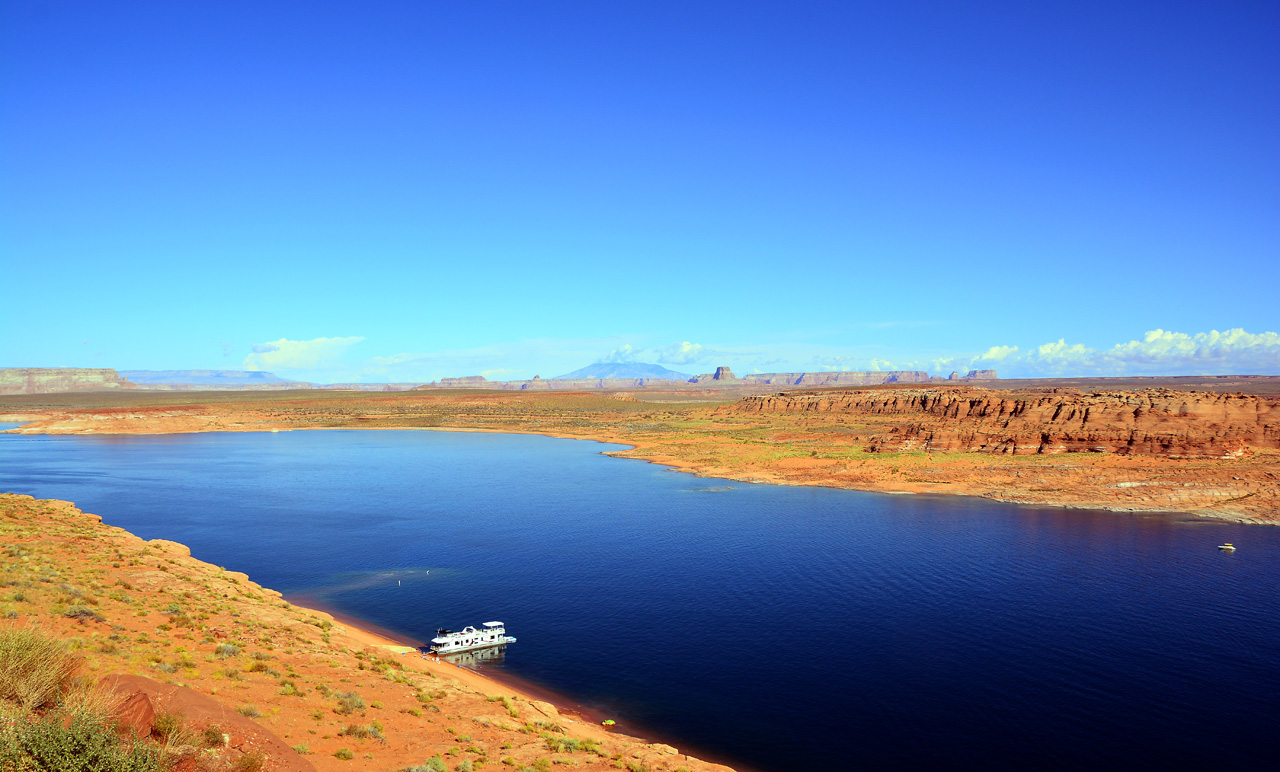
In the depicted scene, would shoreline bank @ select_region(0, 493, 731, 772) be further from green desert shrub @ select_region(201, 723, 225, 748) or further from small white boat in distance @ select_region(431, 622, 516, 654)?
small white boat in distance @ select_region(431, 622, 516, 654)

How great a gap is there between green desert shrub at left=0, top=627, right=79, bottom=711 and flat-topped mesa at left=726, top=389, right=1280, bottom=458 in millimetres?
83055

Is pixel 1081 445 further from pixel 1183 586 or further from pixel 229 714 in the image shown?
pixel 229 714

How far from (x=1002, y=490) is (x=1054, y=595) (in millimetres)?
31625

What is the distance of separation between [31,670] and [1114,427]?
89530mm

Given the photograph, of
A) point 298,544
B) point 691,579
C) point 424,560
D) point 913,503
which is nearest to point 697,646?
point 691,579

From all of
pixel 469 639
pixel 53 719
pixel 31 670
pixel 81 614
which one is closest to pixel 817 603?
pixel 469 639

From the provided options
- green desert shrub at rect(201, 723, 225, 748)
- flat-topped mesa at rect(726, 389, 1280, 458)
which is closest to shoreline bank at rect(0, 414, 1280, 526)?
flat-topped mesa at rect(726, 389, 1280, 458)

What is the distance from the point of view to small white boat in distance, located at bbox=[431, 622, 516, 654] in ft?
92.8

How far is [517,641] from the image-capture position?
3053cm

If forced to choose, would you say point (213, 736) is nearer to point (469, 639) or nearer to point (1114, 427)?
point (469, 639)


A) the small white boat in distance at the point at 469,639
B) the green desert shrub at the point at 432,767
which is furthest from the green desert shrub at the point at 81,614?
the green desert shrub at the point at 432,767

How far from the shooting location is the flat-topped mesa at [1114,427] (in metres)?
72.1

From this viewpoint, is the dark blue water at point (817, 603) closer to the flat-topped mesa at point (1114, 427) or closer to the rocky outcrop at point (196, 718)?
the rocky outcrop at point (196, 718)

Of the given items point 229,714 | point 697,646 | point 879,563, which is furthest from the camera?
point 879,563
